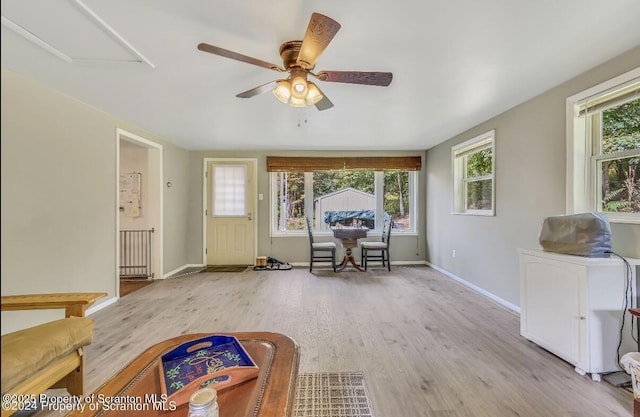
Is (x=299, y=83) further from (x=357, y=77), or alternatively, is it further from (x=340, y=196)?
(x=340, y=196)

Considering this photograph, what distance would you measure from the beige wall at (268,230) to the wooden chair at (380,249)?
0.29 metres

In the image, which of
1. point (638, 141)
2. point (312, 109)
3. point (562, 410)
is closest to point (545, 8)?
point (638, 141)

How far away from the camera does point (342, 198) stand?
17.9 ft

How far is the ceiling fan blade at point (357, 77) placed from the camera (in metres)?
1.82

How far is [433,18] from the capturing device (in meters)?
1.66

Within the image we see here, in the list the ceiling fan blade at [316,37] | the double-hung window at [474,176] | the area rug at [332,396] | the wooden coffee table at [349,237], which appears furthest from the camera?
the wooden coffee table at [349,237]

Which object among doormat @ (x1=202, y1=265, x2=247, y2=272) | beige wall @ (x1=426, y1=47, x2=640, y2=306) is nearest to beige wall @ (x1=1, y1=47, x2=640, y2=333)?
beige wall @ (x1=426, y1=47, x2=640, y2=306)

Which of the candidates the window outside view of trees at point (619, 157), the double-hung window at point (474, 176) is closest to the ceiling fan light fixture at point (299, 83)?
the window outside view of trees at point (619, 157)

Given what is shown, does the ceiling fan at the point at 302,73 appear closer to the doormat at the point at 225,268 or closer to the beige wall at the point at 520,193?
the beige wall at the point at 520,193

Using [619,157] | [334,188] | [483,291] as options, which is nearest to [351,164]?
[334,188]

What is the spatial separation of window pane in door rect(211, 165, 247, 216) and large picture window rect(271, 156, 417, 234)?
0.64 meters

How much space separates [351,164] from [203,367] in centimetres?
458

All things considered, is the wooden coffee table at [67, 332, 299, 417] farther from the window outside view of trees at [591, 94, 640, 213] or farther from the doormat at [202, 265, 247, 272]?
the doormat at [202, 265, 247, 272]

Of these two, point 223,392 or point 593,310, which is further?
point 593,310
